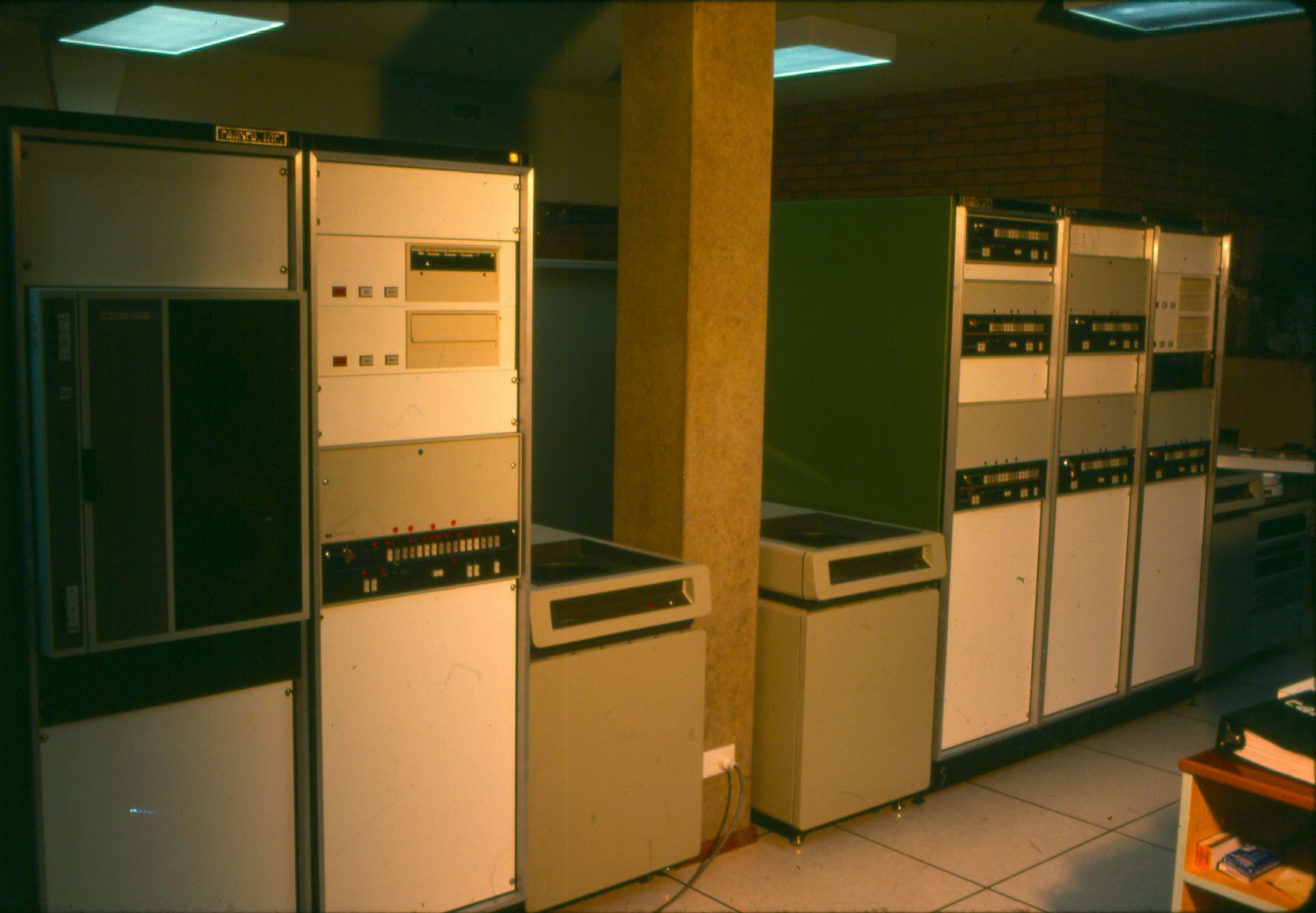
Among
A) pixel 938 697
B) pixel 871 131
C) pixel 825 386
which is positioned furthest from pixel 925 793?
pixel 871 131

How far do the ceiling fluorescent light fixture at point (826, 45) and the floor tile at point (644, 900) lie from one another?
108 inches

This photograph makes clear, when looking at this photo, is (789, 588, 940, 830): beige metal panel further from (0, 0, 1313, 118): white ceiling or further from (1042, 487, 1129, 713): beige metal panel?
(0, 0, 1313, 118): white ceiling

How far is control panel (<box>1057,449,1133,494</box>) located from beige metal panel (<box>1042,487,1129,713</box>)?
0.10 ft

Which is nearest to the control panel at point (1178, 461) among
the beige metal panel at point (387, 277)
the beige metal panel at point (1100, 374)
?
the beige metal panel at point (1100, 374)

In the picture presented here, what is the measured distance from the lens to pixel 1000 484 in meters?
3.70

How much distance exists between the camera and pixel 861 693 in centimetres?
334

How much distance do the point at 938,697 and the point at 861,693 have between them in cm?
39

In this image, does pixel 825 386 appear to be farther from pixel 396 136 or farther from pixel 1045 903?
pixel 396 136

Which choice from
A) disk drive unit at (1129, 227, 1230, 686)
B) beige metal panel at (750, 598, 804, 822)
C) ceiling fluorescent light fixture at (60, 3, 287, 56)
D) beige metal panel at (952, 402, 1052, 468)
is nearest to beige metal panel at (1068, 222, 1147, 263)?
disk drive unit at (1129, 227, 1230, 686)

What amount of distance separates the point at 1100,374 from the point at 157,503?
3.09 meters

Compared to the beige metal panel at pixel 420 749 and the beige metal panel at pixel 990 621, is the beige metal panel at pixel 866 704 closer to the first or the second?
the beige metal panel at pixel 990 621

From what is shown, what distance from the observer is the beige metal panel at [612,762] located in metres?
2.76

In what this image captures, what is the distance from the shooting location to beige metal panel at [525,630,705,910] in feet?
9.06

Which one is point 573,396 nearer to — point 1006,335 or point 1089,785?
point 1006,335
